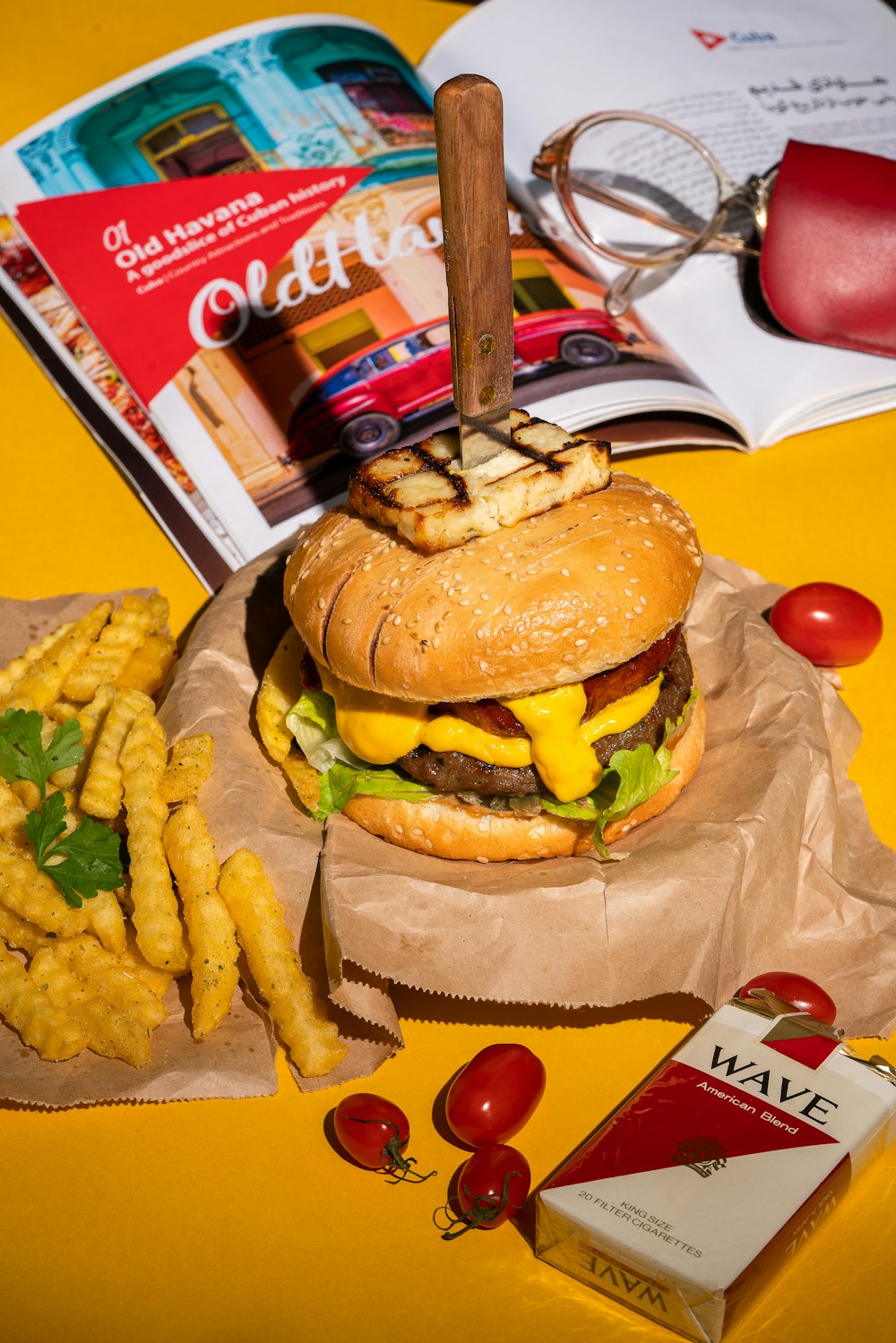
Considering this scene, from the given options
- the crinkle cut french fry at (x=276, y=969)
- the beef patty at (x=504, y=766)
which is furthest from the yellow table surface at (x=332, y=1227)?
the beef patty at (x=504, y=766)

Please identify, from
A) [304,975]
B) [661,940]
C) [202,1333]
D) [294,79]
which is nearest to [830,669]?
[661,940]

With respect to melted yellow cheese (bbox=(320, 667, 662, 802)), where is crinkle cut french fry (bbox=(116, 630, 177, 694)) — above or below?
above


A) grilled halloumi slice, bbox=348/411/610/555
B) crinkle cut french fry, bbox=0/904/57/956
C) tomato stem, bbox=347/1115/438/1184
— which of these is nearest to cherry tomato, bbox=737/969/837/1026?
tomato stem, bbox=347/1115/438/1184

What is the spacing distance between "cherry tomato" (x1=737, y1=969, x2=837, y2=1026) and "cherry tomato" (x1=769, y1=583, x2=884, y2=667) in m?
1.13

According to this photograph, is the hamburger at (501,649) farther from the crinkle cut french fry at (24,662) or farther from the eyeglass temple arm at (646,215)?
the eyeglass temple arm at (646,215)

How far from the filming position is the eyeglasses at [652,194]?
471 centimetres

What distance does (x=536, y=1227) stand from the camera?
2443mm

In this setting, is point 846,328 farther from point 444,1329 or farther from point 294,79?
point 444,1329

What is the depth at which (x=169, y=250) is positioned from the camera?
4.55 meters

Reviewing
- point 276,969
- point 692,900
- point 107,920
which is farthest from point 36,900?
point 692,900

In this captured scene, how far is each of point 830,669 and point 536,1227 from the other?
6.70 feet

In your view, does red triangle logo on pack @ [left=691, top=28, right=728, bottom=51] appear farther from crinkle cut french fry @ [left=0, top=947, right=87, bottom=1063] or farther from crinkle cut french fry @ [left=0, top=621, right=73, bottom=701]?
crinkle cut french fry @ [left=0, top=947, right=87, bottom=1063]

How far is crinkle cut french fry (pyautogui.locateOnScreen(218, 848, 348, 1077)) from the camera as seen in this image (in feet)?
8.95

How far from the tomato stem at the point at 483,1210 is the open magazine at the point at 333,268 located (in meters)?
2.18
